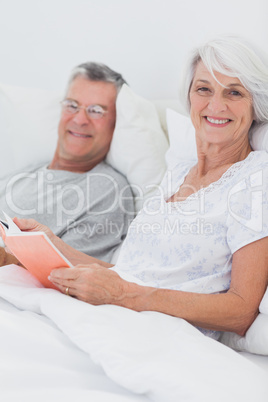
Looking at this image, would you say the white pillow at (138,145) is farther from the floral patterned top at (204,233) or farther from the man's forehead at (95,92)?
the floral patterned top at (204,233)

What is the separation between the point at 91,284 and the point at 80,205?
2.54 ft

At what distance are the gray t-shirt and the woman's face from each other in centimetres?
55

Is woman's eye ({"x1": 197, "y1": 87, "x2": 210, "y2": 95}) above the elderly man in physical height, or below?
above

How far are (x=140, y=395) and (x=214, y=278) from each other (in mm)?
409

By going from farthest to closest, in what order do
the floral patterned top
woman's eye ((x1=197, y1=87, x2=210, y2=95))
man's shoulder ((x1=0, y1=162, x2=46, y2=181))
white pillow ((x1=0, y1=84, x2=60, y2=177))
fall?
white pillow ((x1=0, y1=84, x2=60, y2=177)), man's shoulder ((x1=0, y1=162, x2=46, y2=181)), woman's eye ((x1=197, y1=87, x2=210, y2=95)), the floral patterned top

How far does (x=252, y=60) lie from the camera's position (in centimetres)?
126

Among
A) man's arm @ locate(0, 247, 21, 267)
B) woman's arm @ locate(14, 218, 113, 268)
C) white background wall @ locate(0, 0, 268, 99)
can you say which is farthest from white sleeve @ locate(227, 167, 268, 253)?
white background wall @ locate(0, 0, 268, 99)

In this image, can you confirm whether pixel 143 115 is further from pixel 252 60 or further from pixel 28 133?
pixel 252 60

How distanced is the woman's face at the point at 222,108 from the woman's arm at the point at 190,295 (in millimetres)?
353

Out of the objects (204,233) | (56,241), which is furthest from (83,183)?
(204,233)

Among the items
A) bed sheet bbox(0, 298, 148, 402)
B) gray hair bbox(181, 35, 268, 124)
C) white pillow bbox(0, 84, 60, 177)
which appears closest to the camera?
bed sheet bbox(0, 298, 148, 402)

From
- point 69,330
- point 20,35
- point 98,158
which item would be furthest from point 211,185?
point 20,35

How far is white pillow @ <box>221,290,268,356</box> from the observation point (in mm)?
1087

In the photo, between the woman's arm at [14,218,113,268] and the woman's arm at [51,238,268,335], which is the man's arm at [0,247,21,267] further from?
the woman's arm at [51,238,268,335]
